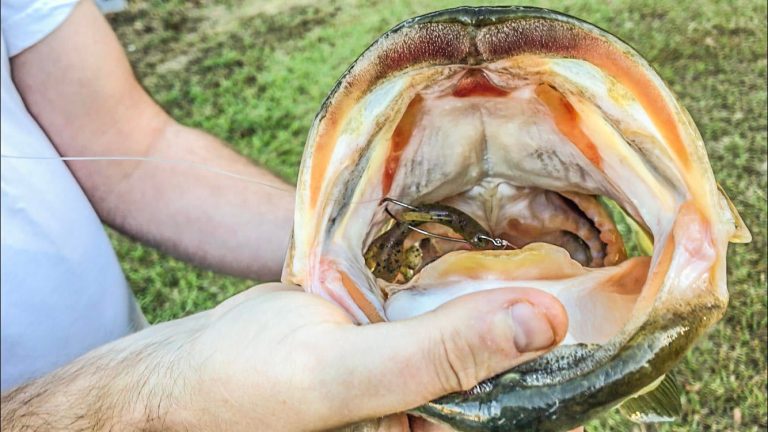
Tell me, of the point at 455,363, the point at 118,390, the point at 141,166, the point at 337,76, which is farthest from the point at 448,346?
the point at 337,76

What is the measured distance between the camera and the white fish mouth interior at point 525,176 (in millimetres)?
824

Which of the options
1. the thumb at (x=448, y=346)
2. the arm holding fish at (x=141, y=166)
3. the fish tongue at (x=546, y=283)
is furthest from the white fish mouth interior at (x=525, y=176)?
the arm holding fish at (x=141, y=166)

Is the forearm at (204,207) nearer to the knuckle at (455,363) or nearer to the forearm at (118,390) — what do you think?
the forearm at (118,390)

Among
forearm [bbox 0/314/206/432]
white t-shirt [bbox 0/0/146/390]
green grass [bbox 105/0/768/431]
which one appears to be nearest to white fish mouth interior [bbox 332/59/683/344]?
forearm [bbox 0/314/206/432]

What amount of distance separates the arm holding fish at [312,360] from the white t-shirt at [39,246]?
502mm

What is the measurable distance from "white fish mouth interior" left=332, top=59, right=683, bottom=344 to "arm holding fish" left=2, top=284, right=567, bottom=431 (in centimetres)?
12

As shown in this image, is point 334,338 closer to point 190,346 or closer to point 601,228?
point 190,346

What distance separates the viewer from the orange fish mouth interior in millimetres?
853

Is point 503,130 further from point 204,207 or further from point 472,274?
point 204,207

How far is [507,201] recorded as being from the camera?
1122 millimetres

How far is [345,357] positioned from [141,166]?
1.04 metres

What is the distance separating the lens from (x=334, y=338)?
0.72 meters

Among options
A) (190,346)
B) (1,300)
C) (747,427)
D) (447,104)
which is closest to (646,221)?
(447,104)

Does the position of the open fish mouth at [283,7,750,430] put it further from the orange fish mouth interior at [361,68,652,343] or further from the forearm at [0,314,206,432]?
the forearm at [0,314,206,432]
